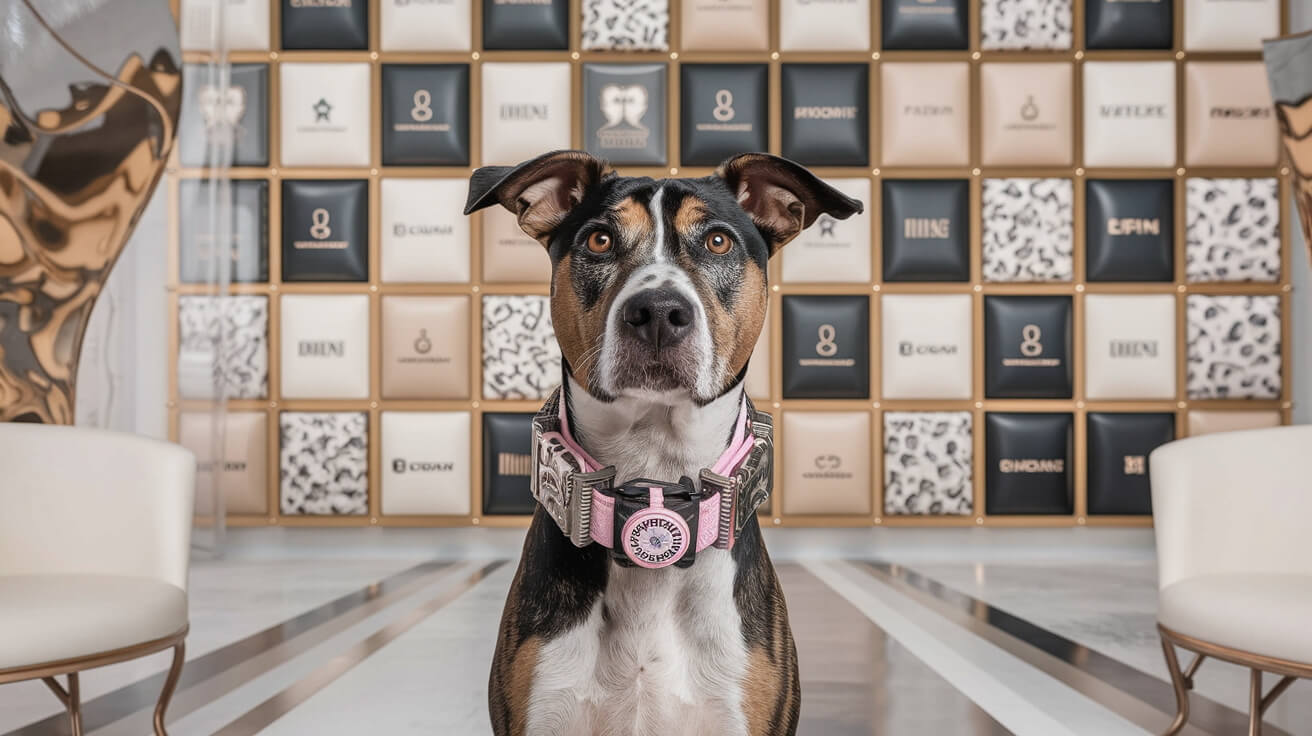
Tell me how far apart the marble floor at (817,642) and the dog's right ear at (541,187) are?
1.16 meters

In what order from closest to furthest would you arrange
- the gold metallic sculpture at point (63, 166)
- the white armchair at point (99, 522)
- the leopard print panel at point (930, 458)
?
the white armchair at point (99, 522), the gold metallic sculpture at point (63, 166), the leopard print panel at point (930, 458)

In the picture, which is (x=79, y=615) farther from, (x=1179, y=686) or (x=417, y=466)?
(x=417, y=466)

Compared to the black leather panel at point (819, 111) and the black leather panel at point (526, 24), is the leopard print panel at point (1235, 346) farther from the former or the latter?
the black leather panel at point (526, 24)

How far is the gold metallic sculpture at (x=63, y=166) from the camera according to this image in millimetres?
2303

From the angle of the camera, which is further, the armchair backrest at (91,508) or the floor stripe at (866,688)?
the floor stripe at (866,688)

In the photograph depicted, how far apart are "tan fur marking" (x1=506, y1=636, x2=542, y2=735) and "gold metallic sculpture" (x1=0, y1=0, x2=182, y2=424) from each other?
1.90 m

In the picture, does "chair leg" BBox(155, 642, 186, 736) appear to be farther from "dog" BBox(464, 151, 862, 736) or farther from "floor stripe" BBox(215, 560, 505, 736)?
"dog" BBox(464, 151, 862, 736)

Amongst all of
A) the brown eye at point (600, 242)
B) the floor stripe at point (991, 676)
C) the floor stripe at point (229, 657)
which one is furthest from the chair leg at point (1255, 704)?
the floor stripe at point (229, 657)

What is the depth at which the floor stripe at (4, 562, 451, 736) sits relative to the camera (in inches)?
76.6

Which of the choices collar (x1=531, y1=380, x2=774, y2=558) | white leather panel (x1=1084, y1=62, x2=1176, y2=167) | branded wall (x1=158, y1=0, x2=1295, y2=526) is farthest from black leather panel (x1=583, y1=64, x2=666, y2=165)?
collar (x1=531, y1=380, x2=774, y2=558)

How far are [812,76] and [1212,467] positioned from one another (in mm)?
2746

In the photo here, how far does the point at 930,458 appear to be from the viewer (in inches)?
156

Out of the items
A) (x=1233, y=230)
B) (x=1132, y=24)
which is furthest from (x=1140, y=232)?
(x=1132, y=24)

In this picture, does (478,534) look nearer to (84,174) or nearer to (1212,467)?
(84,174)
